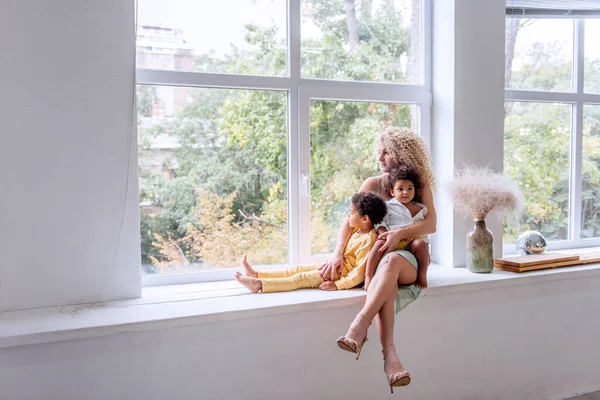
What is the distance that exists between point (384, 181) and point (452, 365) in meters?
0.91

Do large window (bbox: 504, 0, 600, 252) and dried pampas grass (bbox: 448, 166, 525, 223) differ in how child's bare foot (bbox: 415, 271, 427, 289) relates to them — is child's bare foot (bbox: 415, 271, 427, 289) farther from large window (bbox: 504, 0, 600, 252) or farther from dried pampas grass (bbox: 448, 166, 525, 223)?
large window (bbox: 504, 0, 600, 252)

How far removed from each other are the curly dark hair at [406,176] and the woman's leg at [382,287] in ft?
1.20

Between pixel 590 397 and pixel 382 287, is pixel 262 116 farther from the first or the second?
pixel 590 397

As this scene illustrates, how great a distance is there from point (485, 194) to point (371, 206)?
68 centimetres

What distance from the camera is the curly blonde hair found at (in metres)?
2.21

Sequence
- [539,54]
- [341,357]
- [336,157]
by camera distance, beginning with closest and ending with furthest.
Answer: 1. [341,357]
2. [336,157]
3. [539,54]

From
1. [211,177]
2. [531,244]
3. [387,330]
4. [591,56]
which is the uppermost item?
[591,56]

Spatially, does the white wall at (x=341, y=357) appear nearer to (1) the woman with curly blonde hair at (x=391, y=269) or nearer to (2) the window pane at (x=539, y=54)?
(1) the woman with curly blonde hair at (x=391, y=269)

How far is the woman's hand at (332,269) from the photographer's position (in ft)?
6.89

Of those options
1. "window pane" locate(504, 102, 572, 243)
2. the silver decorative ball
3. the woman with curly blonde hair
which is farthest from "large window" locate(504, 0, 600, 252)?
the woman with curly blonde hair

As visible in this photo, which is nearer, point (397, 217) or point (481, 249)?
point (397, 217)

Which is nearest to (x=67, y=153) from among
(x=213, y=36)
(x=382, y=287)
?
(x=213, y=36)

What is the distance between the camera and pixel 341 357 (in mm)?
1992

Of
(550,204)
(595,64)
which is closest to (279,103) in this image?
(550,204)
